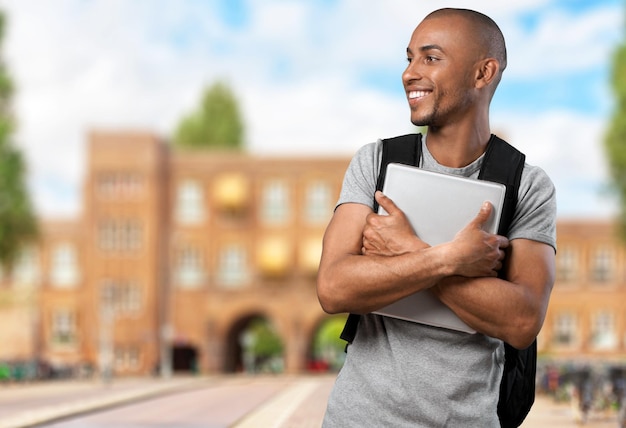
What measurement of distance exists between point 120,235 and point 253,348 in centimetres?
2648

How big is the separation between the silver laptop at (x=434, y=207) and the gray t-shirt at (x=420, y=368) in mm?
44

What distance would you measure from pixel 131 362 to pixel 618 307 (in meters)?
27.3

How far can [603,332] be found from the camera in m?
69.0

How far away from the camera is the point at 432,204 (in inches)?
112

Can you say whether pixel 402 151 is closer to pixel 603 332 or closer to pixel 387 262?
pixel 387 262

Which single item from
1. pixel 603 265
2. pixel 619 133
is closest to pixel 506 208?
pixel 619 133

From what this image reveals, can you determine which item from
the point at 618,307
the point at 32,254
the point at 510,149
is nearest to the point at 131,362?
the point at 32,254

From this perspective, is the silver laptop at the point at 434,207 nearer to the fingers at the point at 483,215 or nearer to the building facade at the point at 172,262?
the fingers at the point at 483,215

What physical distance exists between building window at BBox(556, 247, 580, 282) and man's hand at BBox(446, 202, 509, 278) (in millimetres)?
67970

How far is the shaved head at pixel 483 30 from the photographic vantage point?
2928 millimetres

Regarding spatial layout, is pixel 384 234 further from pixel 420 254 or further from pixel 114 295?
pixel 114 295

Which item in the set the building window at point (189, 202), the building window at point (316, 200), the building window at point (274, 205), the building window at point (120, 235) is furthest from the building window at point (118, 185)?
the building window at point (316, 200)

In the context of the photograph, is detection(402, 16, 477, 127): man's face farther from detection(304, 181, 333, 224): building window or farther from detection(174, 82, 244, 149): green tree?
detection(174, 82, 244, 149): green tree

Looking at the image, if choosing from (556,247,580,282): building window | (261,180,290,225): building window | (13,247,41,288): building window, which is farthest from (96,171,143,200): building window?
(556,247,580,282): building window
